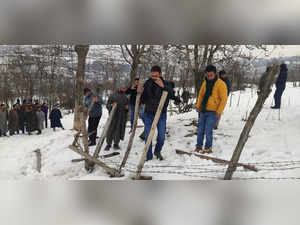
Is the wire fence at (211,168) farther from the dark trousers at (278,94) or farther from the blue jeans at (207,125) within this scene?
the dark trousers at (278,94)

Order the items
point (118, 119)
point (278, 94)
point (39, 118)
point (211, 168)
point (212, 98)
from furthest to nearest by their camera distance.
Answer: point (39, 118) < point (278, 94) < point (118, 119) < point (212, 98) < point (211, 168)

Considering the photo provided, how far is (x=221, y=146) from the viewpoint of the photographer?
4.05m

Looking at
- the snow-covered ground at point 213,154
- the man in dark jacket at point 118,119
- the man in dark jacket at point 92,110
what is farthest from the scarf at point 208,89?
the man in dark jacket at point 92,110

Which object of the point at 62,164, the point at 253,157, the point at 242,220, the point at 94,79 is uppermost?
the point at 94,79

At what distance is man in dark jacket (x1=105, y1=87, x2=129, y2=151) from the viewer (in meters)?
4.53

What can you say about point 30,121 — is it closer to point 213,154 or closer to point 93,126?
point 93,126

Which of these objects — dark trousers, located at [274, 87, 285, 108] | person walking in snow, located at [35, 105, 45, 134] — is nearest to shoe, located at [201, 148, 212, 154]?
dark trousers, located at [274, 87, 285, 108]

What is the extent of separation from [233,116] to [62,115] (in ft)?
16.4

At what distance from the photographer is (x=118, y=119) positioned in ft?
15.2

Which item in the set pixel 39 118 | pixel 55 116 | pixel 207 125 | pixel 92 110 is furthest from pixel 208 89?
pixel 39 118

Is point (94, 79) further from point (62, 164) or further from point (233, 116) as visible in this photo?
point (233, 116)

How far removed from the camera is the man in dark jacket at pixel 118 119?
178 inches

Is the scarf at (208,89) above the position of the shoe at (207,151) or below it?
above
